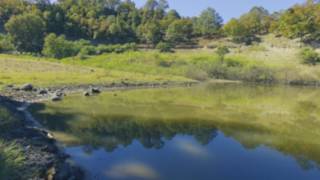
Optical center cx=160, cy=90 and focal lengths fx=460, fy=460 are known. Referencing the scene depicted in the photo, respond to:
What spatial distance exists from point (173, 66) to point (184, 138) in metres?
82.5

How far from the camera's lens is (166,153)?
2955 cm

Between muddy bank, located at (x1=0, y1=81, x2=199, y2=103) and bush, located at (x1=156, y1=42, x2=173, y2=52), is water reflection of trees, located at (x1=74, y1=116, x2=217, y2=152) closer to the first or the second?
muddy bank, located at (x1=0, y1=81, x2=199, y2=103)

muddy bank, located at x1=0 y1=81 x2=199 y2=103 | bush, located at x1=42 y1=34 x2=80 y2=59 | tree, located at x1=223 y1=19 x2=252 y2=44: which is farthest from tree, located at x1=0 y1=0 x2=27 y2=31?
muddy bank, located at x1=0 y1=81 x2=199 y2=103

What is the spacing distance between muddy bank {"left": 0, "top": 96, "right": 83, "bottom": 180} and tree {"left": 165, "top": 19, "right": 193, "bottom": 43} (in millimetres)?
123386

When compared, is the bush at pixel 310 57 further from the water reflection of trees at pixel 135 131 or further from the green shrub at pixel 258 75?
the water reflection of trees at pixel 135 131

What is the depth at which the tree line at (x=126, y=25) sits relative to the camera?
5497 inches

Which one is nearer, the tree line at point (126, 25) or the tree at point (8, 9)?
the tree line at point (126, 25)

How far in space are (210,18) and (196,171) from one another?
6154 inches

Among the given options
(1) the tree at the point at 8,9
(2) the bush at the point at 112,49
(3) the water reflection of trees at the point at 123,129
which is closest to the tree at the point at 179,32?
(2) the bush at the point at 112,49

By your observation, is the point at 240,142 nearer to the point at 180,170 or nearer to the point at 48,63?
the point at 180,170

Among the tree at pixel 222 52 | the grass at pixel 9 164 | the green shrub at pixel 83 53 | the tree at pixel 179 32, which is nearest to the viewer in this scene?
the grass at pixel 9 164

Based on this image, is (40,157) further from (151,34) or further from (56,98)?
(151,34)

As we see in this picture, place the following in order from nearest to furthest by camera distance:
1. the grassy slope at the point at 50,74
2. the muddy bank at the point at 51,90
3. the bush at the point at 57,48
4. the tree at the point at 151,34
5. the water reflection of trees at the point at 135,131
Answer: the water reflection of trees at the point at 135,131 < the muddy bank at the point at 51,90 < the grassy slope at the point at 50,74 < the bush at the point at 57,48 < the tree at the point at 151,34

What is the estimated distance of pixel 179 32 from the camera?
154125 millimetres
